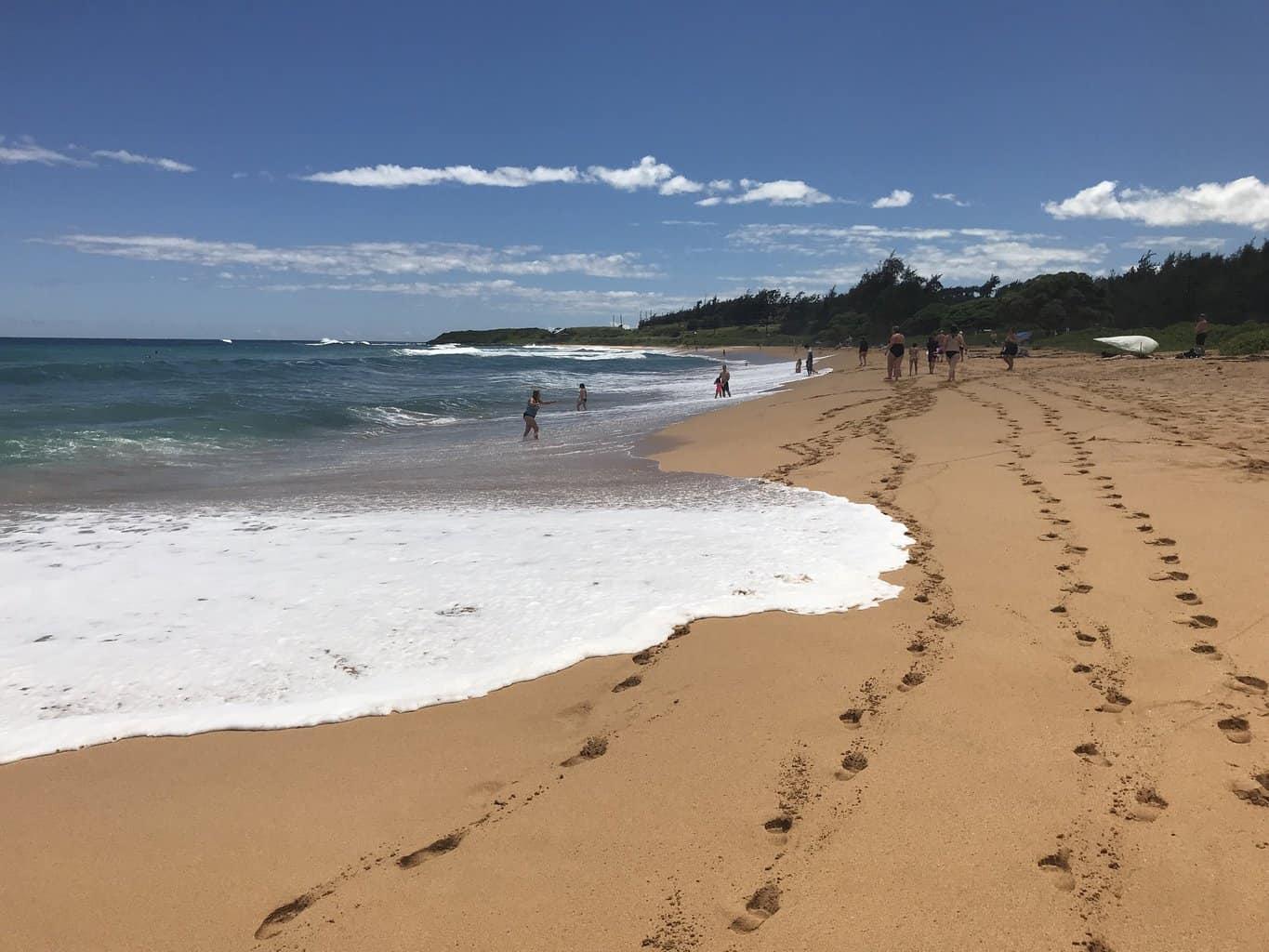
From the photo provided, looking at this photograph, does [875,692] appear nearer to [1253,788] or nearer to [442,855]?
[1253,788]

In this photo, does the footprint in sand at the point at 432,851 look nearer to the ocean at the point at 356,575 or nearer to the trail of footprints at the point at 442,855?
the trail of footprints at the point at 442,855

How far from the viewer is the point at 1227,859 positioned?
2.48m

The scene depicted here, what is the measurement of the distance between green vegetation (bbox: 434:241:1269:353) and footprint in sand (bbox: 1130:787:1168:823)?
27.8 metres

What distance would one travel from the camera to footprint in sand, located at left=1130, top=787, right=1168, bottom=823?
2709 millimetres

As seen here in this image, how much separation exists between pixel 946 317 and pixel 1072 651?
5582cm

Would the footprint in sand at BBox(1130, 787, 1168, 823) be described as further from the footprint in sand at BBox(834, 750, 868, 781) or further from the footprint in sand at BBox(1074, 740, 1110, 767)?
the footprint in sand at BBox(834, 750, 868, 781)

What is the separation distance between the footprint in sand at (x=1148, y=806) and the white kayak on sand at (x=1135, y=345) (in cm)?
2964

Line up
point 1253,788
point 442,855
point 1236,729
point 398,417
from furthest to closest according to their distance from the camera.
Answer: point 398,417 → point 1236,729 → point 1253,788 → point 442,855

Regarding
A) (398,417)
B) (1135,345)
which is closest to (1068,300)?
(1135,345)

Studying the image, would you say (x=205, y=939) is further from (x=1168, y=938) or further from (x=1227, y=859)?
(x=1227, y=859)

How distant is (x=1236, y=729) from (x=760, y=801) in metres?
2.15

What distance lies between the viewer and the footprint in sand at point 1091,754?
120 inches

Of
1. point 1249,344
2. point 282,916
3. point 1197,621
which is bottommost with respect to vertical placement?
point 282,916

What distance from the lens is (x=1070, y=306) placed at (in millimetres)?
47562
